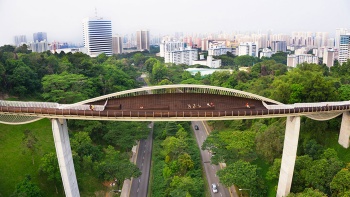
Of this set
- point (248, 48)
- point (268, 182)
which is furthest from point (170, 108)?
point (248, 48)

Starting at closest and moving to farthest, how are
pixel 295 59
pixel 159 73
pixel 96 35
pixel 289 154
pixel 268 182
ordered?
pixel 289 154 < pixel 268 182 < pixel 159 73 < pixel 295 59 < pixel 96 35

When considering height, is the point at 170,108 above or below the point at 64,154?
above

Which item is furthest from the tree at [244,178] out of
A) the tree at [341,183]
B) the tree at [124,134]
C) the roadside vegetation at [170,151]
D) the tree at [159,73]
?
the tree at [159,73]

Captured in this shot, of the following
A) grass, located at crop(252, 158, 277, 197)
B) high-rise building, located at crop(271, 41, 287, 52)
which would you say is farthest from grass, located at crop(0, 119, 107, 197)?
high-rise building, located at crop(271, 41, 287, 52)

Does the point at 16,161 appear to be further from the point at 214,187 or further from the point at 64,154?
the point at 214,187

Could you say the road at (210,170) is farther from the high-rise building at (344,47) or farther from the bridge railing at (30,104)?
the high-rise building at (344,47)

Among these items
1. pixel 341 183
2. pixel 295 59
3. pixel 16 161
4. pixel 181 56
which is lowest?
pixel 16 161

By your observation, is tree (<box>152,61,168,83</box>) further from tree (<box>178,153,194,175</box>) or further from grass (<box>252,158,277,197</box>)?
grass (<box>252,158,277,197</box>)
